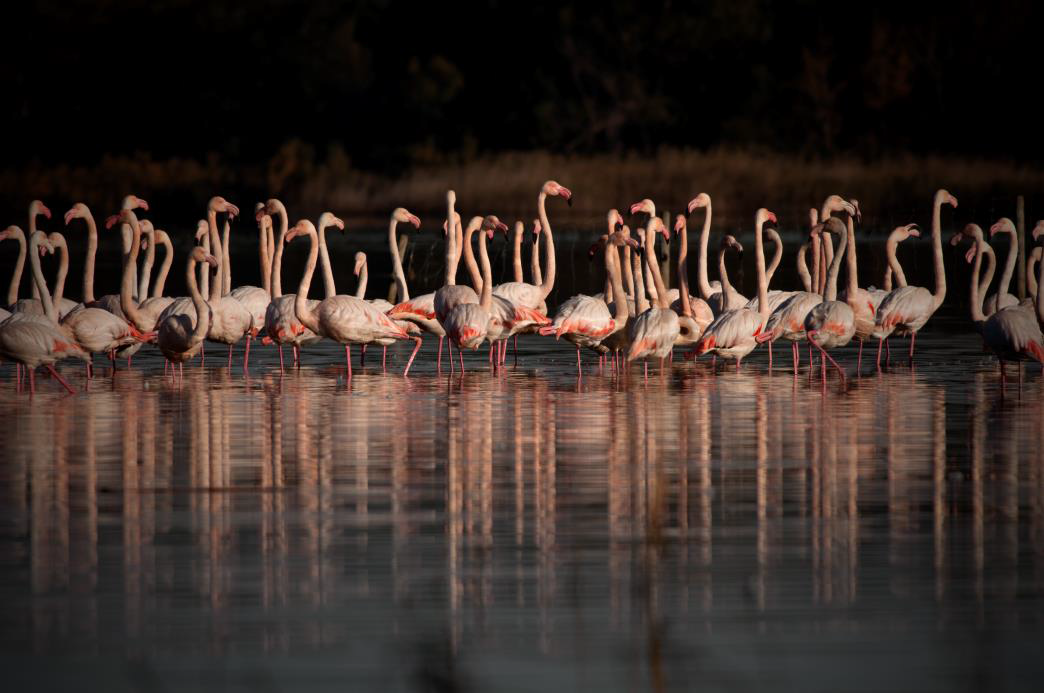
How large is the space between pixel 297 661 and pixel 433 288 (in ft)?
71.1

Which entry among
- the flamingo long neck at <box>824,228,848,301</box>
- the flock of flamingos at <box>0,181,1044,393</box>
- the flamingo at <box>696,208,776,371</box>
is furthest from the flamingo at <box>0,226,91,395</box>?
the flamingo long neck at <box>824,228,848,301</box>

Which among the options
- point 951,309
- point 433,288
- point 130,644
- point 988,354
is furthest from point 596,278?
point 130,644

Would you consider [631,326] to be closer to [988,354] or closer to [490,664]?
[988,354]

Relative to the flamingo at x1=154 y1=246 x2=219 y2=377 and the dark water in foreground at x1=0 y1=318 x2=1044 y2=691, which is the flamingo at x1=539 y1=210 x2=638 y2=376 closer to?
the dark water in foreground at x1=0 y1=318 x2=1044 y2=691

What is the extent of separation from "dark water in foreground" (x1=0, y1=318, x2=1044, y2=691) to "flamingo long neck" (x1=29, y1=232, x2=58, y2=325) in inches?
90.7

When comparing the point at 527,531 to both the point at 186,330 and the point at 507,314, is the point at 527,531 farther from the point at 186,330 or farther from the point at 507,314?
the point at 507,314

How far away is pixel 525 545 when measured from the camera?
308 inches

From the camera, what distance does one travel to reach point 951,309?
76.8 ft

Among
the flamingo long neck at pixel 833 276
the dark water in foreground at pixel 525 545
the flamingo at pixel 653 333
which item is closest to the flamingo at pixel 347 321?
the flamingo at pixel 653 333

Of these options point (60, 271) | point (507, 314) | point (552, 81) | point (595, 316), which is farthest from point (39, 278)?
point (552, 81)

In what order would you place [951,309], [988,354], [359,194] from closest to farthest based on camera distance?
1. [988,354]
2. [951,309]
3. [359,194]

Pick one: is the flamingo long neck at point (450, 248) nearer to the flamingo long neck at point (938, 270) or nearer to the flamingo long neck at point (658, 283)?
the flamingo long neck at point (658, 283)

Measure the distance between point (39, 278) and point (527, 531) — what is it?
882cm

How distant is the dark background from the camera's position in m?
52.0
